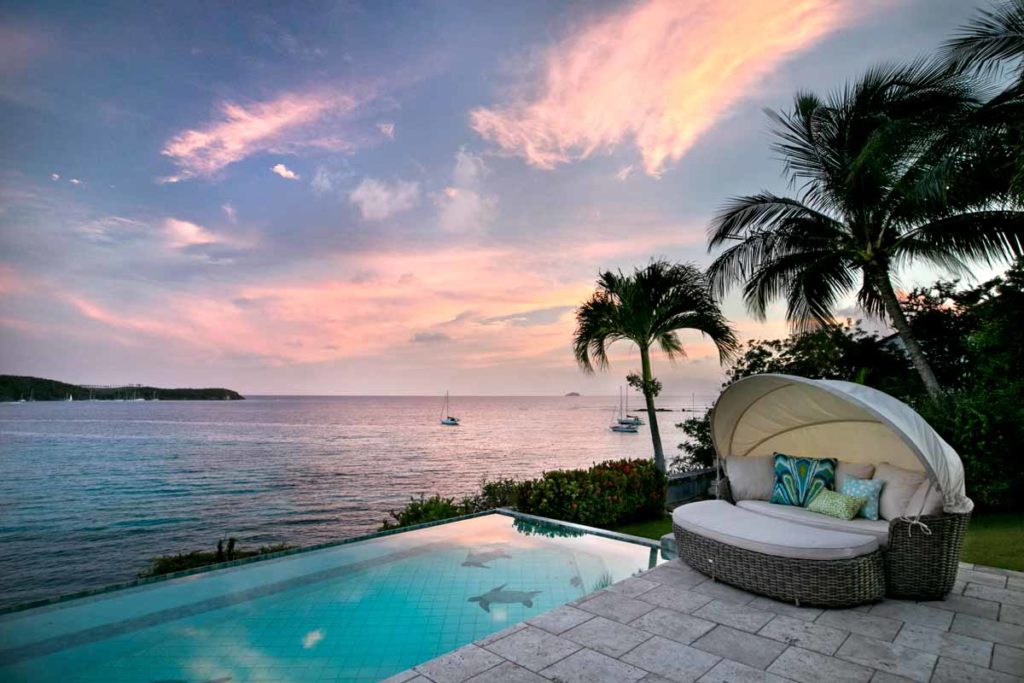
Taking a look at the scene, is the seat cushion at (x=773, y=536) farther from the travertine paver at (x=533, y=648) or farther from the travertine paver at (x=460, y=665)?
the travertine paver at (x=460, y=665)

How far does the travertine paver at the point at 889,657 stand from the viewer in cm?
268

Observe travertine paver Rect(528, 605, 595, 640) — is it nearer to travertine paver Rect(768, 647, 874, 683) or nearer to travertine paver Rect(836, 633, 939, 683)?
travertine paver Rect(768, 647, 874, 683)

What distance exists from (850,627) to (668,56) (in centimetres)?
770

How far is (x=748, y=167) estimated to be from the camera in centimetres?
995

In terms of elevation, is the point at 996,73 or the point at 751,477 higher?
the point at 996,73

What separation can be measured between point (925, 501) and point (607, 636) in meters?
2.89

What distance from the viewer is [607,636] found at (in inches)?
120

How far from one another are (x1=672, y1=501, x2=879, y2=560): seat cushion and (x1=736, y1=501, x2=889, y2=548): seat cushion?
15cm

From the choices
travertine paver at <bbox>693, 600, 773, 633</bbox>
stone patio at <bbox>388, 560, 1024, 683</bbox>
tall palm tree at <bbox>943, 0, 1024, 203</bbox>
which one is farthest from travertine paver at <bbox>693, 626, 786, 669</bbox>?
tall palm tree at <bbox>943, 0, 1024, 203</bbox>

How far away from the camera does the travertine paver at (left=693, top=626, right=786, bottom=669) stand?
2.79m

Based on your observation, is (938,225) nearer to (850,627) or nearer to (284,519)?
(850,627)

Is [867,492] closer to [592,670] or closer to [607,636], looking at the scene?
[607,636]

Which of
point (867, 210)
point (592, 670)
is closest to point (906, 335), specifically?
point (867, 210)

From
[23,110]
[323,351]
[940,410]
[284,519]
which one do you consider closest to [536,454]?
[323,351]
